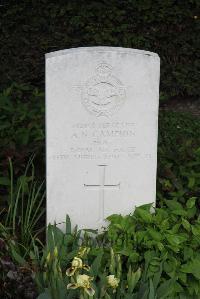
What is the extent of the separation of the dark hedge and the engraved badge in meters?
2.96

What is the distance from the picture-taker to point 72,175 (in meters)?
3.45

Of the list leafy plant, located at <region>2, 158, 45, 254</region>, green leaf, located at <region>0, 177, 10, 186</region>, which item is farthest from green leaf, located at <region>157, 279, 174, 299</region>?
green leaf, located at <region>0, 177, 10, 186</region>

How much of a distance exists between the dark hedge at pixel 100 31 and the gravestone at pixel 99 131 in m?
2.87

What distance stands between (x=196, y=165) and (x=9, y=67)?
2955mm

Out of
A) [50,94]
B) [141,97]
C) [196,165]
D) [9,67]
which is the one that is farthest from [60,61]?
[9,67]

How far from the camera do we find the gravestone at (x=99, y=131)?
3.26 meters

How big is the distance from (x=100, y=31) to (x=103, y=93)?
3.08 metres

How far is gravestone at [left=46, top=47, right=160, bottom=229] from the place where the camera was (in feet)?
10.7

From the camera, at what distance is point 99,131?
3.39 metres

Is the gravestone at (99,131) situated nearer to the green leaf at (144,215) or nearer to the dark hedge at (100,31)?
the green leaf at (144,215)

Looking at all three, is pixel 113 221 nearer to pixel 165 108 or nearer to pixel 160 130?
pixel 160 130

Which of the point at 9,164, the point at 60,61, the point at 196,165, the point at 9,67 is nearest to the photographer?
the point at 60,61

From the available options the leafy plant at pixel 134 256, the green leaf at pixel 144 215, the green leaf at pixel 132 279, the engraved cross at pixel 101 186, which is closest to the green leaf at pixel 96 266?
the leafy plant at pixel 134 256

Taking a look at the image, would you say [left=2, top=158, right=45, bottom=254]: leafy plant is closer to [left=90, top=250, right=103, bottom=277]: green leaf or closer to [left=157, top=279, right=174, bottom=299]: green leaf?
[left=90, top=250, right=103, bottom=277]: green leaf
